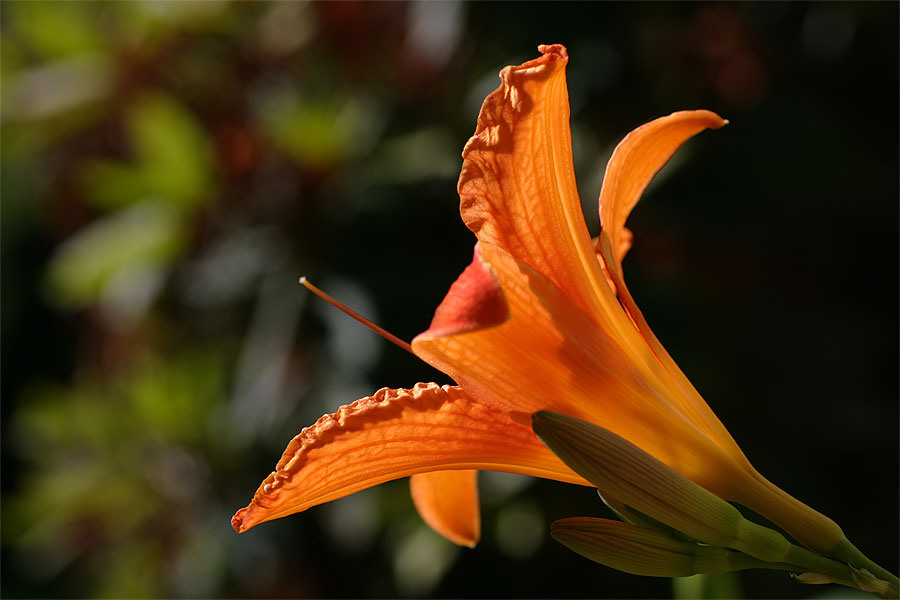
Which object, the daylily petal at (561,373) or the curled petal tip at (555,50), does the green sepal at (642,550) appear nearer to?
the daylily petal at (561,373)

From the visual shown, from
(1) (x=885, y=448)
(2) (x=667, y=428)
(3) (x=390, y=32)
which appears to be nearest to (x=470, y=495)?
(2) (x=667, y=428)

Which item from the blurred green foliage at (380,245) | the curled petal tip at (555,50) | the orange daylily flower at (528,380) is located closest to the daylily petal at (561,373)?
the orange daylily flower at (528,380)

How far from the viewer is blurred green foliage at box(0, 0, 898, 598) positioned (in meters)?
1.22

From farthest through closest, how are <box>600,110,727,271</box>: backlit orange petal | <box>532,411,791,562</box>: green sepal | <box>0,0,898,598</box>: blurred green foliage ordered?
<box>0,0,898,598</box>: blurred green foliage
<box>600,110,727,271</box>: backlit orange petal
<box>532,411,791,562</box>: green sepal

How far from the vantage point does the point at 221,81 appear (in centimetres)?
162

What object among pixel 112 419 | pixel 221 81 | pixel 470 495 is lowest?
pixel 112 419

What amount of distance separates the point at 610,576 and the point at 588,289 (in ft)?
2.80

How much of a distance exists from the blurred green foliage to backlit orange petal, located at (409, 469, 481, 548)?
0.57 m

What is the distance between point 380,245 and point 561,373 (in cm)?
89

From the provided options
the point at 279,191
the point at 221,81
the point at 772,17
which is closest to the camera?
the point at 772,17

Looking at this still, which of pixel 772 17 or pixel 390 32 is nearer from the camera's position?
pixel 772 17

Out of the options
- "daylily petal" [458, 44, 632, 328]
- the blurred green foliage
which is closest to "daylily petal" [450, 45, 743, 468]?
"daylily petal" [458, 44, 632, 328]

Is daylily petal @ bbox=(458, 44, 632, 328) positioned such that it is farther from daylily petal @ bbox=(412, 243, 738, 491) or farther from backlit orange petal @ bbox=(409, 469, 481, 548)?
backlit orange petal @ bbox=(409, 469, 481, 548)

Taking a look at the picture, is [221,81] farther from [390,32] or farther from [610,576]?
[610,576]
